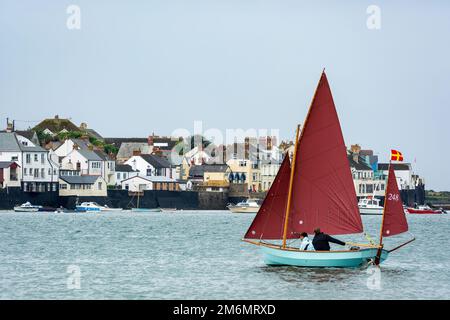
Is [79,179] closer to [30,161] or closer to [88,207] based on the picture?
[88,207]

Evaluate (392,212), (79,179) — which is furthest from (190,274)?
(79,179)

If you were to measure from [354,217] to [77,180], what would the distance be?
14300cm

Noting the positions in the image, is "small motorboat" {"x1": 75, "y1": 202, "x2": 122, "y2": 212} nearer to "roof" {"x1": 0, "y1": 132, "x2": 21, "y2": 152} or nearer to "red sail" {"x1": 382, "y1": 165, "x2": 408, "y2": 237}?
"roof" {"x1": 0, "y1": 132, "x2": 21, "y2": 152}

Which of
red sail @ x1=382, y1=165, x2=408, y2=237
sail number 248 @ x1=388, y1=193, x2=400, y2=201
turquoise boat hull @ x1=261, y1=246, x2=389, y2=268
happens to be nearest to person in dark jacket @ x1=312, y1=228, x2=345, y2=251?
turquoise boat hull @ x1=261, y1=246, x2=389, y2=268

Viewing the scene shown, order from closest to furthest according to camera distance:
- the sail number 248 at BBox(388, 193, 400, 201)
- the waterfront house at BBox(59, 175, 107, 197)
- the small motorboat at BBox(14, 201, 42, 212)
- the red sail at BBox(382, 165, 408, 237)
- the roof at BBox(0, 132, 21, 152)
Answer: the red sail at BBox(382, 165, 408, 237) < the sail number 248 at BBox(388, 193, 400, 201) < the small motorboat at BBox(14, 201, 42, 212) < the roof at BBox(0, 132, 21, 152) < the waterfront house at BBox(59, 175, 107, 197)

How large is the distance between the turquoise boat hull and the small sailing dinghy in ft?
0.25

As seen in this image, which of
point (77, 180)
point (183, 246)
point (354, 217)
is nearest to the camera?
point (354, 217)

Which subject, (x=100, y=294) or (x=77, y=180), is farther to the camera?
(x=77, y=180)

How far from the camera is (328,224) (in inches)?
2304

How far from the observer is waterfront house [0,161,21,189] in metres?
185

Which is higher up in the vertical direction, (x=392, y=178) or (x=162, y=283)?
(x=392, y=178)
